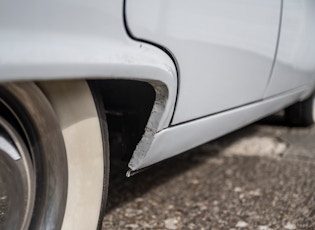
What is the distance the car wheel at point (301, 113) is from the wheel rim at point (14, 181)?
2.88m

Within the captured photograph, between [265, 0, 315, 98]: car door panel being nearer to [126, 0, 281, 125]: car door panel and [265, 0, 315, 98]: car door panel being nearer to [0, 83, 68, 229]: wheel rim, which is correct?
[126, 0, 281, 125]: car door panel

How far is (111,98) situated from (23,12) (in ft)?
2.32

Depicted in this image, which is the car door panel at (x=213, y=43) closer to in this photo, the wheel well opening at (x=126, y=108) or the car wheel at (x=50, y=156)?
the wheel well opening at (x=126, y=108)

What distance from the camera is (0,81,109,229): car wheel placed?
4.71 feet

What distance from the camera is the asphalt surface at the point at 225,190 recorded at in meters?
2.28

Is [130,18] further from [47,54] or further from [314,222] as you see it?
[314,222]

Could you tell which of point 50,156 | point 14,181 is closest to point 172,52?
point 50,156

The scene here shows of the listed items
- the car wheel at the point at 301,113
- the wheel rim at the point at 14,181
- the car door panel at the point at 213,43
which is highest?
the car door panel at the point at 213,43

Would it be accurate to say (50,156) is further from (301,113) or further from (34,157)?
(301,113)

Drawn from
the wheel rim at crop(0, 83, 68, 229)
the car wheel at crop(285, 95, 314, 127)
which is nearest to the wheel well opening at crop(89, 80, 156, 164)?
the wheel rim at crop(0, 83, 68, 229)

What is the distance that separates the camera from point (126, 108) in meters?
1.79

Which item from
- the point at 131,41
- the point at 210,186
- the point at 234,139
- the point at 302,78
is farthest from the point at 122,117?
the point at 234,139

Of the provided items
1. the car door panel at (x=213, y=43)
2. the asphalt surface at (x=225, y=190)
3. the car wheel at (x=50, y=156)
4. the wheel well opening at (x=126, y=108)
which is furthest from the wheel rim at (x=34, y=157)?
the asphalt surface at (x=225, y=190)

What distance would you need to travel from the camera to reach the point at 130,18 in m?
1.40
